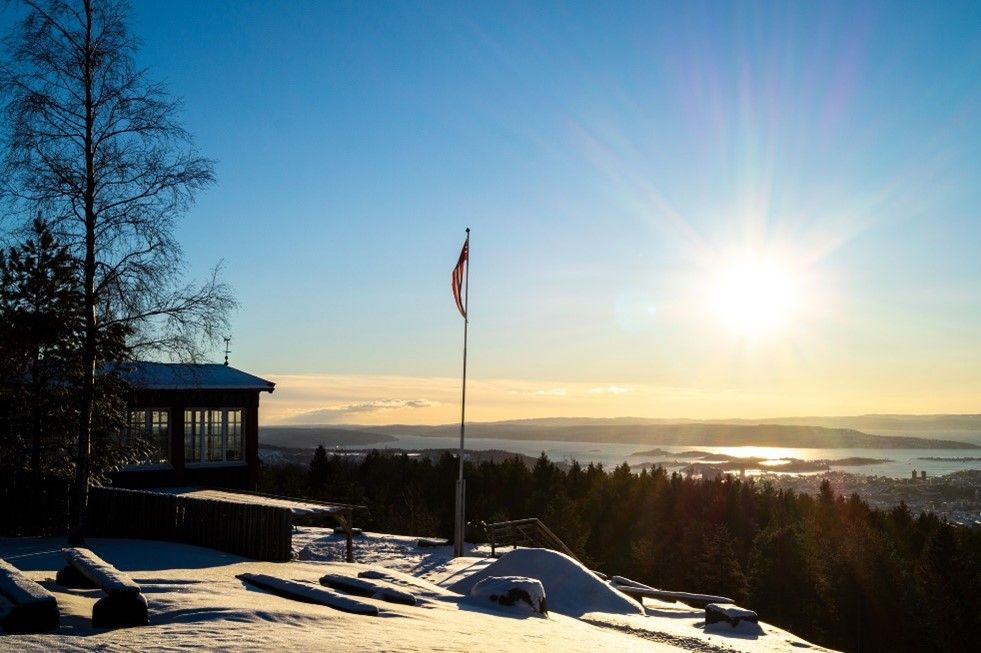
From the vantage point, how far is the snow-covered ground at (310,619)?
8.34 m

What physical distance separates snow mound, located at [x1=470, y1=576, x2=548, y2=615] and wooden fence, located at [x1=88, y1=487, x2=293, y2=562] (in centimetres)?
443

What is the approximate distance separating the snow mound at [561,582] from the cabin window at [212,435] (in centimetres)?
1286

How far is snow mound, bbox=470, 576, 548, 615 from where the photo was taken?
51.3 feet

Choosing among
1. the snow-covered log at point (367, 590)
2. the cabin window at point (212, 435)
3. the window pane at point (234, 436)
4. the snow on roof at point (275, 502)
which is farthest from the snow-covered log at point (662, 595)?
the cabin window at point (212, 435)

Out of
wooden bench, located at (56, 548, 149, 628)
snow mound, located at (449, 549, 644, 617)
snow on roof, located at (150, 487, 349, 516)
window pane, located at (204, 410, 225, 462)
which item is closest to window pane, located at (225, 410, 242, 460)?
window pane, located at (204, 410, 225, 462)

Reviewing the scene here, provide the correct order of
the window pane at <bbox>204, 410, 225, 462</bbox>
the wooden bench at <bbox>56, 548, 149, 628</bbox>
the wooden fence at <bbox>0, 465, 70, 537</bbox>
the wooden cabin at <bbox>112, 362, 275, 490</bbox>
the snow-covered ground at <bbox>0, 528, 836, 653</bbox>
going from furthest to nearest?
the window pane at <bbox>204, 410, 225, 462</bbox>
the wooden cabin at <bbox>112, 362, 275, 490</bbox>
the wooden fence at <bbox>0, 465, 70, 537</bbox>
the wooden bench at <bbox>56, 548, 149, 628</bbox>
the snow-covered ground at <bbox>0, 528, 836, 653</bbox>

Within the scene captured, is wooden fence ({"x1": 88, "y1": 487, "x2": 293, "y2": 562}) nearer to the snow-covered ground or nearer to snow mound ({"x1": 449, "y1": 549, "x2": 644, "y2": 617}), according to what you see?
the snow-covered ground

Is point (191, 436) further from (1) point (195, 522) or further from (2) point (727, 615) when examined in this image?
(2) point (727, 615)

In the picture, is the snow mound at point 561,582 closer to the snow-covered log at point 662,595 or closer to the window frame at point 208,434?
the snow-covered log at point 662,595

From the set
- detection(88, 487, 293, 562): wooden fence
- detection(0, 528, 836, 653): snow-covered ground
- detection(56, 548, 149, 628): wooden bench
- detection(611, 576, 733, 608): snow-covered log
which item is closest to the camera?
detection(0, 528, 836, 653): snow-covered ground

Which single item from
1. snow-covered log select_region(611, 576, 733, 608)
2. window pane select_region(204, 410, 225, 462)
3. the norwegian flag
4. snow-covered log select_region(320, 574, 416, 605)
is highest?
the norwegian flag

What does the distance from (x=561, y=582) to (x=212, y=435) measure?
15089 millimetres

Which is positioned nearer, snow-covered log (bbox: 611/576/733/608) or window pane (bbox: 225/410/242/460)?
snow-covered log (bbox: 611/576/733/608)

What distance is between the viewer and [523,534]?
2962 centimetres
